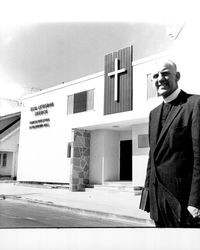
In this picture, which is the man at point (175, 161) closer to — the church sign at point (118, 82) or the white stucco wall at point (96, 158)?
the church sign at point (118, 82)

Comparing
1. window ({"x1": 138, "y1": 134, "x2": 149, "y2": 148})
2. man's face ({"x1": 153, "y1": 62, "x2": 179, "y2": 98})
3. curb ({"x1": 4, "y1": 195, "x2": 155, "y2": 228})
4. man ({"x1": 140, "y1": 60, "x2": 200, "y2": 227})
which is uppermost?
window ({"x1": 138, "y1": 134, "x2": 149, "y2": 148})

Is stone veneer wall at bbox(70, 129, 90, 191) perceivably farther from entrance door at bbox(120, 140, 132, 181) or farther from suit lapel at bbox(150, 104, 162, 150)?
suit lapel at bbox(150, 104, 162, 150)

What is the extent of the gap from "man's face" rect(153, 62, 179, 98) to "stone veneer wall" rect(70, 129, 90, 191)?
997 centimetres

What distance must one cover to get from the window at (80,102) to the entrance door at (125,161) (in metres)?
2.07

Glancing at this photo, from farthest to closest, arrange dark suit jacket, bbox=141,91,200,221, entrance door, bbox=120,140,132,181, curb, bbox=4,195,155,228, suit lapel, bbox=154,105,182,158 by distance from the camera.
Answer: entrance door, bbox=120,140,132,181 → curb, bbox=4,195,155,228 → suit lapel, bbox=154,105,182,158 → dark suit jacket, bbox=141,91,200,221

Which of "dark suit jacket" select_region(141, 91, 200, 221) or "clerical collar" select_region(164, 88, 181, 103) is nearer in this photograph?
"dark suit jacket" select_region(141, 91, 200, 221)

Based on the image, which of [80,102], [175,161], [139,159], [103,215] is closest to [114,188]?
[139,159]

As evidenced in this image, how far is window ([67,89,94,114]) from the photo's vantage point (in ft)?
39.2

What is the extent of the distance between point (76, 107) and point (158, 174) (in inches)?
430

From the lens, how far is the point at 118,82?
10.7 m

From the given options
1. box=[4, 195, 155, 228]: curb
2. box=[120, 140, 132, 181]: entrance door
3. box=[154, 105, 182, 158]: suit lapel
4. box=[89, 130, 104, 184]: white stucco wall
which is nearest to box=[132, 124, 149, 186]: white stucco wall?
box=[120, 140, 132, 181]: entrance door

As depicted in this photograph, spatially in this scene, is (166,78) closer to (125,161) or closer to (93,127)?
(93,127)

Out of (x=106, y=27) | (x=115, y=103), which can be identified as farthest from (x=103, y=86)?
(x=106, y=27)
